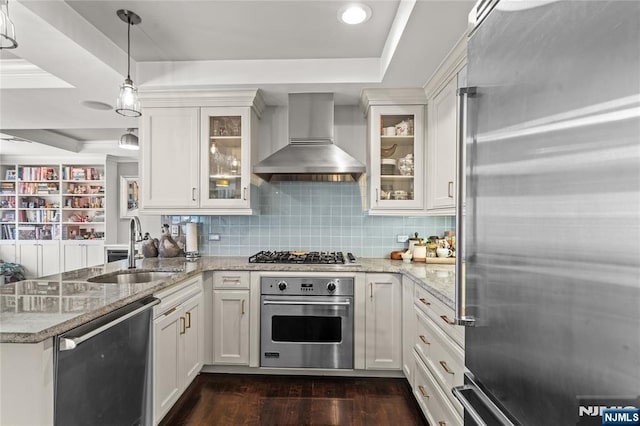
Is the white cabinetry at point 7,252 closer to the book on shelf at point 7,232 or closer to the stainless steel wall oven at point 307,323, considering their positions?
the book on shelf at point 7,232

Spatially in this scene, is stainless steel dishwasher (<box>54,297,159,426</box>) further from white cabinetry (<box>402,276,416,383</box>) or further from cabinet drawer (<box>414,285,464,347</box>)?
white cabinetry (<box>402,276,416,383</box>)

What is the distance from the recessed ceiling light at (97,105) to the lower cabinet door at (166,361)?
2.36 metres

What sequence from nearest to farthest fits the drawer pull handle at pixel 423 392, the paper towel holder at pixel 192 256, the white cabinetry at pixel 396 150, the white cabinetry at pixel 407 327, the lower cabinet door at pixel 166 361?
the lower cabinet door at pixel 166 361 < the drawer pull handle at pixel 423 392 < the white cabinetry at pixel 407 327 < the white cabinetry at pixel 396 150 < the paper towel holder at pixel 192 256

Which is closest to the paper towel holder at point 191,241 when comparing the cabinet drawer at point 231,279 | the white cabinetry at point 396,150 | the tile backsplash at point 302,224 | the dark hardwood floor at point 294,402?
the tile backsplash at point 302,224

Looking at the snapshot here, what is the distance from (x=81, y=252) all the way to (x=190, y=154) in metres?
4.70

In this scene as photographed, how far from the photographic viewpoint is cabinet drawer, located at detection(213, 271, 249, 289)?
8.98 ft

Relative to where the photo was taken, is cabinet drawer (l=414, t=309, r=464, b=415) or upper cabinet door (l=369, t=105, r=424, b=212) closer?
cabinet drawer (l=414, t=309, r=464, b=415)

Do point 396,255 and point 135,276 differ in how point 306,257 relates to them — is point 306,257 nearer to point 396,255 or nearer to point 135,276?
point 396,255

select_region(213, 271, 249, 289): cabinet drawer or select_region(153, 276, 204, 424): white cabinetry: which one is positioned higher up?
select_region(213, 271, 249, 289): cabinet drawer

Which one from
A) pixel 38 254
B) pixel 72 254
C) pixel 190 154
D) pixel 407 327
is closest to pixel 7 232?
pixel 38 254

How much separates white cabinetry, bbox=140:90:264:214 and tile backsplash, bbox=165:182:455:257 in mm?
365

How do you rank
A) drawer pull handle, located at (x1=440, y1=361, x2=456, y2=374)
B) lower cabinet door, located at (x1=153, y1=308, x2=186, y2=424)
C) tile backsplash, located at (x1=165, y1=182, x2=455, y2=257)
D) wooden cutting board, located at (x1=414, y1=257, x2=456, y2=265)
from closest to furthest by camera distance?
Result: drawer pull handle, located at (x1=440, y1=361, x2=456, y2=374) < lower cabinet door, located at (x1=153, y1=308, x2=186, y2=424) < wooden cutting board, located at (x1=414, y1=257, x2=456, y2=265) < tile backsplash, located at (x1=165, y1=182, x2=455, y2=257)

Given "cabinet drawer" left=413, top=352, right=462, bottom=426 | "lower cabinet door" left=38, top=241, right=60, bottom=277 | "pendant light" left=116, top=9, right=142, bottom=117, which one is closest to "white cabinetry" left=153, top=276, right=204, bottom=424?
"pendant light" left=116, top=9, right=142, bottom=117

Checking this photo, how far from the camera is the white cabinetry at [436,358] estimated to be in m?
1.55
